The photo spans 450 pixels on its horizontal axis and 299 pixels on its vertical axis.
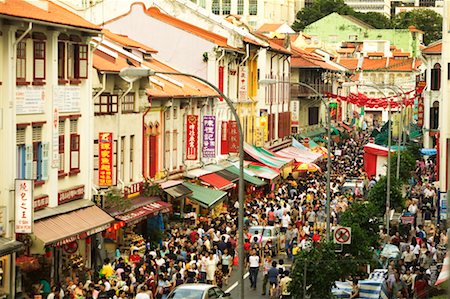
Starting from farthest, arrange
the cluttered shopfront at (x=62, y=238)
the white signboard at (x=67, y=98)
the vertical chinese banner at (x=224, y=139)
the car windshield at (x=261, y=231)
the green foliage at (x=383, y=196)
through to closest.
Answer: the vertical chinese banner at (x=224, y=139) < the green foliage at (x=383, y=196) < the car windshield at (x=261, y=231) < the white signboard at (x=67, y=98) < the cluttered shopfront at (x=62, y=238)

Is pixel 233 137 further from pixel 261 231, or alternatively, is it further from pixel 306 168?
pixel 261 231

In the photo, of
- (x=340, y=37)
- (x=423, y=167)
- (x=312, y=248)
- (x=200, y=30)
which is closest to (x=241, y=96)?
(x=200, y=30)

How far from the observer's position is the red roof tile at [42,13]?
30.8 m

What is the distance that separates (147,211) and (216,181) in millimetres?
11872

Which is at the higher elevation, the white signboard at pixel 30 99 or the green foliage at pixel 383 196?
the white signboard at pixel 30 99

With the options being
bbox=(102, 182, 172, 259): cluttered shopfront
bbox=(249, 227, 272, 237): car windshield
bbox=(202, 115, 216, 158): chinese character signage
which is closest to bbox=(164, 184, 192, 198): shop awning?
bbox=(102, 182, 172, 259): cluttered shopfront

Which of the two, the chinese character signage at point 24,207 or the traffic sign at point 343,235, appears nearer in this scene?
the chinese character signage at point 24,207

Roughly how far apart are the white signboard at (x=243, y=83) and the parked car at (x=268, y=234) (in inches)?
897

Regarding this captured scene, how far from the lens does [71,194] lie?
36.2m

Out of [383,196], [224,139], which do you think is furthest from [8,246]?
[224,139]

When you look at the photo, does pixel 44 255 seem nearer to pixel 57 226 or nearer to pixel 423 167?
pixel 57 226

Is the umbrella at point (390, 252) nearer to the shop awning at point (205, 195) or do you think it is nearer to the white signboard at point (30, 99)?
the shop awning at point (205, 195)

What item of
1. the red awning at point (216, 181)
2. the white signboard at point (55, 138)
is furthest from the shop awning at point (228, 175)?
the white signboard at point (55, 138)

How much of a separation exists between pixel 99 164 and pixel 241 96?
3007cm
